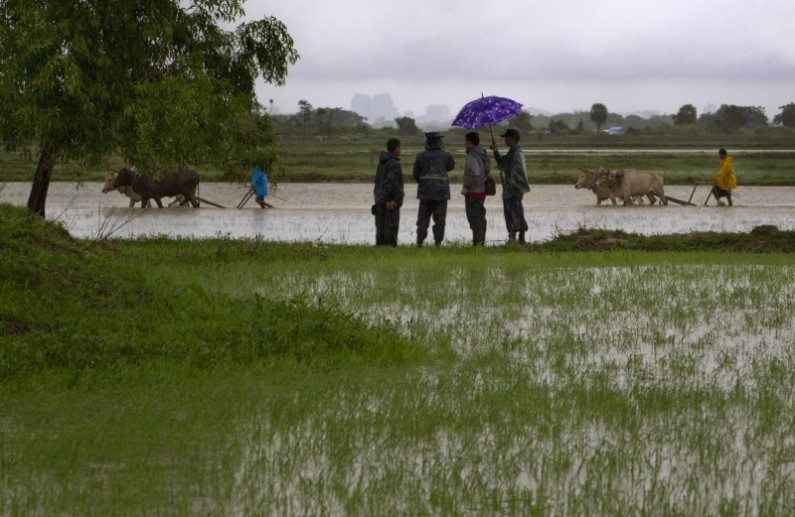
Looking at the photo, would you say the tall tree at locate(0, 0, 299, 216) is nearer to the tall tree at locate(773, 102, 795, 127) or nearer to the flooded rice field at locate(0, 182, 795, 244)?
the flooded rice field at locate(0, 182, 795, 244)

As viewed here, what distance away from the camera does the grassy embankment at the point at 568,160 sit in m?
45.1

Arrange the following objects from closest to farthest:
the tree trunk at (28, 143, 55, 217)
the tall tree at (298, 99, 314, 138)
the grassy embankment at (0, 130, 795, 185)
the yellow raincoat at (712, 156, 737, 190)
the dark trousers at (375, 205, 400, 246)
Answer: the dark trousers at (375, 205, 400, 246) → the tree trunk at (28, 143, 55, 217) → the yellow raincoat at (712, 156, 737, 190) → the grassy embankment at (0, 130, 795, 185) → the tall tree at (298, 99, 314, 138)

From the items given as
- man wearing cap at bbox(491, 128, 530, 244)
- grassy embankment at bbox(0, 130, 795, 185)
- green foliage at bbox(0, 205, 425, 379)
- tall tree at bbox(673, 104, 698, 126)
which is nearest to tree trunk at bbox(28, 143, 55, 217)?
man wearing cap at bbox(491, 128, 530, 244)

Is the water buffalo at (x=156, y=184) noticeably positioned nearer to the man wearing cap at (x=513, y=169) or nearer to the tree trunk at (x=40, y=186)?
the tree trunk at (x=40, y=186)

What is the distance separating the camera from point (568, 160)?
2254 inches

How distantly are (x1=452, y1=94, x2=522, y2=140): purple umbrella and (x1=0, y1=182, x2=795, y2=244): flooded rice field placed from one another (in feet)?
7.10

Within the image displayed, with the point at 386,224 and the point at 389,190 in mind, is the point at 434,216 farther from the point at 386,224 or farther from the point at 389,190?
the point at 389,190

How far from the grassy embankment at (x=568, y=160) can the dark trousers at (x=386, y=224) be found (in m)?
14.7

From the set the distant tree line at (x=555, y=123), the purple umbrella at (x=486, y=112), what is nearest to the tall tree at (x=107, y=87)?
the purple umbrella at (x=486, y=112)

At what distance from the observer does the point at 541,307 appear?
1219 centimetres

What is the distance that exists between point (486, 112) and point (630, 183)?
1598cm

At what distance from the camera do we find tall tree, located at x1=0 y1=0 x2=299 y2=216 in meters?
16.5

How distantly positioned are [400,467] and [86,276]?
17.0 ft

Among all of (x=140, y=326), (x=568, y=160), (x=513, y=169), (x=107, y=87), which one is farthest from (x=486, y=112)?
(x=568, y=160)
